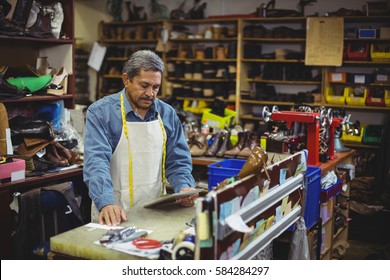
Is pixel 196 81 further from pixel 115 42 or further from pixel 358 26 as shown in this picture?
pixel 358 26

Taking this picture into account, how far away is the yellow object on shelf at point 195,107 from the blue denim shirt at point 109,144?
4.94 meters

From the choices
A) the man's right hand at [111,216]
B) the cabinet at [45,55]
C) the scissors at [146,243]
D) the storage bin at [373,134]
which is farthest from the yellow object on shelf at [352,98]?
the scissors at [146,243]

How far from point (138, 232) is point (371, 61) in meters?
5.50

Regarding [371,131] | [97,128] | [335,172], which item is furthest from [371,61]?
[97,128]

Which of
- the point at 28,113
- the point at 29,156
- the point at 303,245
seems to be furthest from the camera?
the point at 28,113

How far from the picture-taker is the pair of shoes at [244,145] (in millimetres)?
4711

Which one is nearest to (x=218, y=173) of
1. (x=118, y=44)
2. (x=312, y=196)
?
(x=312, y=196)

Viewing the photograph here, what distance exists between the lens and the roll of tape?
77.9 inches

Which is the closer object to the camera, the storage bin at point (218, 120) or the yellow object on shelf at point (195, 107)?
the storage bin at point (218, 120)

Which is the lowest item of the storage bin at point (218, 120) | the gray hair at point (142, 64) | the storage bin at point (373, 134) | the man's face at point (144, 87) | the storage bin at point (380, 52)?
the storage bin at point (373, 134)

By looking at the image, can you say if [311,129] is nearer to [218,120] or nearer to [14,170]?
[218,120]

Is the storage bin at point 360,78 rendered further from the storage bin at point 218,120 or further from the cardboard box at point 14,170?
the cardboard box at point 14,170

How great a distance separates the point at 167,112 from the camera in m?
3.15

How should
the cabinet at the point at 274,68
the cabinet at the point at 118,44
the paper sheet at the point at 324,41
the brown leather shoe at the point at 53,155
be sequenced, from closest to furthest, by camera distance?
the brown leather shoe at the point at 53,155, the paper sheet at the point at 324,41, the cabinet at the point at 274,68, the cabinet at the point at 118,44
